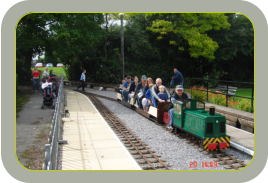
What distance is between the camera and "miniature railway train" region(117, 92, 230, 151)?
272 inches

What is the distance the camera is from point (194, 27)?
83.2ft

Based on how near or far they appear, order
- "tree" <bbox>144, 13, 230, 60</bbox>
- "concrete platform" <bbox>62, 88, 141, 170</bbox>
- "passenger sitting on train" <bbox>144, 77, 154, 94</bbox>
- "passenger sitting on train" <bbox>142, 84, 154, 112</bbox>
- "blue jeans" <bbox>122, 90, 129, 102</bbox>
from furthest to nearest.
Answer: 1. "tree" <bbox>144, 13, 230, 60</bbox>
2. "blue jeans" <bbox>122, 90, 129, 102</bbox>
3. "passenger sitting on train" <bbox>144, 77, 154, 94</bbox>
4. "passenger sitting on train" <bbox>142, 84, 154, 112</bbox>
5. "concrete platform" <bbox>62, 88, 141, 170</bbox>

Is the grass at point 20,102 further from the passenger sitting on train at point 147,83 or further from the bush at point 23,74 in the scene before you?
the bush at point 23,74

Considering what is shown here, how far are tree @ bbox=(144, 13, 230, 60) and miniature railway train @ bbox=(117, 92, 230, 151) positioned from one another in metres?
16.9

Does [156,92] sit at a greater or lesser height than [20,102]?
greater

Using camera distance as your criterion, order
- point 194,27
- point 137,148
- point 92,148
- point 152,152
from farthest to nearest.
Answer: point 194,27 → point 137,148 → point 92,148 → point 152,152

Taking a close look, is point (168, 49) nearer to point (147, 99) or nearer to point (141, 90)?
point (141, 90)

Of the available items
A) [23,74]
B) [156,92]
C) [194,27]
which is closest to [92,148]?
[156,92]

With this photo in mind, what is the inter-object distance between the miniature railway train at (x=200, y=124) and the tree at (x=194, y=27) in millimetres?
16886

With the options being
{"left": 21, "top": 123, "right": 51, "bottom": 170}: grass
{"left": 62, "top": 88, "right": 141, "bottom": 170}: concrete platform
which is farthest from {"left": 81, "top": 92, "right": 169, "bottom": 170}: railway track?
{"left": 21, "top": 123, "right": 51, "bottom": 170}: grass

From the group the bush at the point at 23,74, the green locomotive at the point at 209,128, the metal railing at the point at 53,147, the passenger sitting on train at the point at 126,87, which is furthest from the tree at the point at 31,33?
the green locomotive at the point at 209,128

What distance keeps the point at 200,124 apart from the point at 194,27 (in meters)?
20.1

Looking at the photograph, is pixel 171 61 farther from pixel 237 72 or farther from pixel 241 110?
pixel 241 110

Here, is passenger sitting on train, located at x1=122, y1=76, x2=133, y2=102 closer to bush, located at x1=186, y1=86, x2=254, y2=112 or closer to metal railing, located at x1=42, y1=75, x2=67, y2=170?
bush, located at x1=186, y1=86, x2=254, y2=112
